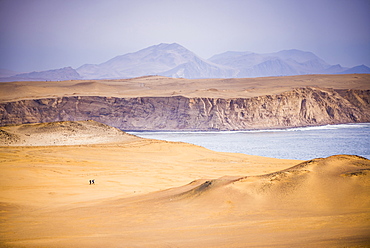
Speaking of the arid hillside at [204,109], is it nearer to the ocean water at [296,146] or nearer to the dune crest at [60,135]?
the ocean water at [296,146]

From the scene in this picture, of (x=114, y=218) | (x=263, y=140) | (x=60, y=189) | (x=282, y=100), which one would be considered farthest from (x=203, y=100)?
(x=114, y=218)

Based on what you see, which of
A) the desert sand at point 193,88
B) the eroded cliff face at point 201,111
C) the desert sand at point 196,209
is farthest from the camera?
the desert sand at point 193,88

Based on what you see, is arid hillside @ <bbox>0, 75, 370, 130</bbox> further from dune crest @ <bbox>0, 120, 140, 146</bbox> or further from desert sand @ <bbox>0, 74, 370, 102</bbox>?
dune crest @ <bbox>0, 120, 140, 146</bbox>

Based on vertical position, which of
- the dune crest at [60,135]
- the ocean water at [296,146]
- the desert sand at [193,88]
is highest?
the desert sand at [193,88]

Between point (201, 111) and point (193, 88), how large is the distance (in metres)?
23.0

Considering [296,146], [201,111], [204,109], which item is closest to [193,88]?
[204,109]

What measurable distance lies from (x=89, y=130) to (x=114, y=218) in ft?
81.4

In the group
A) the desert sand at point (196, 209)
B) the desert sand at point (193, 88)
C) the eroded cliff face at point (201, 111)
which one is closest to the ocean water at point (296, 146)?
the eroded cliff face at point (201, 111)

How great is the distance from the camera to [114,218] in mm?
9312

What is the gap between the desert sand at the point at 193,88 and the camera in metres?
60.1

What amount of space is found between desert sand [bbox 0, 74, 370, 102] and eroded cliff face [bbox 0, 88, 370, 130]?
3.36m

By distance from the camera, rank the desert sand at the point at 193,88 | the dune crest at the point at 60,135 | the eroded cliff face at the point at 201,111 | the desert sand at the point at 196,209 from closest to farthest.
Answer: the desert sand at the point at 196,209
the dune crest at the point at 60,135
the eroded cliff face at the point at 201,111
the desert sand at the point at 193,88

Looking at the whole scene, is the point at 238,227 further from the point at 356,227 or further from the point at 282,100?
the point at 282,100

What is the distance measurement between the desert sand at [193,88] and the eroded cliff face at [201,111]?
3.36 meters
